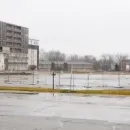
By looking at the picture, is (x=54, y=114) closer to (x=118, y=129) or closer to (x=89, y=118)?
(x=89, y=118)

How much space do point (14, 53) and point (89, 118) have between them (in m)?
148

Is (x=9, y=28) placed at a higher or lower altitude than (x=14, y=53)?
higher

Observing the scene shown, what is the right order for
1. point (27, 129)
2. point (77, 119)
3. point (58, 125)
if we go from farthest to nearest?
point (77, 119) → point (58, 125) → point (27, 129)

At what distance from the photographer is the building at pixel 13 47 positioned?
5954 inches

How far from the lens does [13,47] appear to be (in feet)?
531

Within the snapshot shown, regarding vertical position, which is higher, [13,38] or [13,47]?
[13,38]

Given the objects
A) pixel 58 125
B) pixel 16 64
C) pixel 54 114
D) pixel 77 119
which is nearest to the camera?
pixel 58 125

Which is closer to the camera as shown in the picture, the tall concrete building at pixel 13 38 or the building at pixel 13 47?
the building at pixel 13 47

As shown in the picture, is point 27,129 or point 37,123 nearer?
point 27,129

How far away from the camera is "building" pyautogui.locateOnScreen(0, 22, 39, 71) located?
151 metres

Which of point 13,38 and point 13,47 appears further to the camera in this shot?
point 13,38

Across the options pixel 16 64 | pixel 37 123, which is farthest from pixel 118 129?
pixel 16 64

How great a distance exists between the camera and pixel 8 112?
14430 mm

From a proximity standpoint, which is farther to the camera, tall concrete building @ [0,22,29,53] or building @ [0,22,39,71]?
tall concrete building @ [0,22,29,53]
